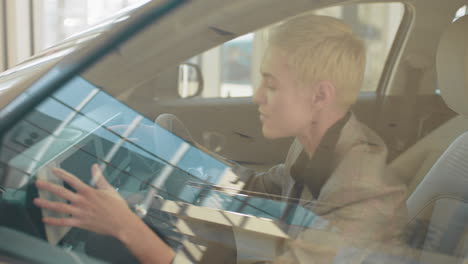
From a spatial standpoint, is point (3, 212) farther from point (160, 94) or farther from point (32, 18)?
point (32, 18)

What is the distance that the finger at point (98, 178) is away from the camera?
949mm

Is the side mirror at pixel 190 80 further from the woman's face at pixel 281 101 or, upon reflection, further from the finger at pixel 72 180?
the finger at pixel 72 180

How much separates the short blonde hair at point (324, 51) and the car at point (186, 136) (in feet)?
0.08

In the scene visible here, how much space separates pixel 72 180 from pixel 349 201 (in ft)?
1.65

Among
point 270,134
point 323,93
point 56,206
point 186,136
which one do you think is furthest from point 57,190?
point 323,93

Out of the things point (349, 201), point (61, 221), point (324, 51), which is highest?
point (324, 51)

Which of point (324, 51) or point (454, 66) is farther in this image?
point (454, 66)

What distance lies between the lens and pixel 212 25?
96 centimetres

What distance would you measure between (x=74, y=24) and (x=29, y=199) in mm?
3192

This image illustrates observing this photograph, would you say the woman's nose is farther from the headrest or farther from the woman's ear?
the headrest

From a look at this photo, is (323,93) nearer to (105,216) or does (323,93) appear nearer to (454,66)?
(454,66)

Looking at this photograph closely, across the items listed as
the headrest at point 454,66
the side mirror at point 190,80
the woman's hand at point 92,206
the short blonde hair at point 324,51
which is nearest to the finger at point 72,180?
the woman's hand at point 92,206

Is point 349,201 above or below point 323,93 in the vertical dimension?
below

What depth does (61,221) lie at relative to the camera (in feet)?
3.10
